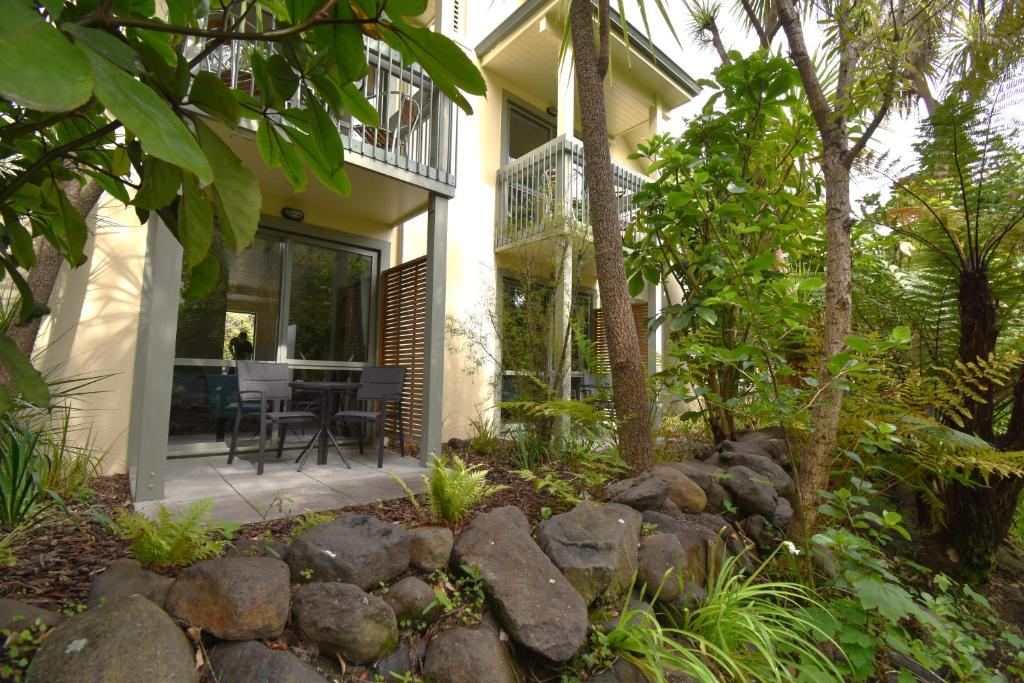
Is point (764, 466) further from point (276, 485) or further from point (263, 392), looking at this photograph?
point (263, 392)

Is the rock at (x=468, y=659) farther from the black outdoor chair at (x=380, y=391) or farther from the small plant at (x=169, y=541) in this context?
A: the black outdoor chair at (x=380, y=391)

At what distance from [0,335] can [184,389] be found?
4626mm

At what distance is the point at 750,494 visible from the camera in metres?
2.68

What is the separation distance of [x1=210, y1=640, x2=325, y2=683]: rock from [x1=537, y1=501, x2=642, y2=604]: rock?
0.96m

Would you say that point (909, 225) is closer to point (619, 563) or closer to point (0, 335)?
point (619, 563)

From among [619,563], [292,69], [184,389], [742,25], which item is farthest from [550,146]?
[292,69]

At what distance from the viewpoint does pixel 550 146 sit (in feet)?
19.2

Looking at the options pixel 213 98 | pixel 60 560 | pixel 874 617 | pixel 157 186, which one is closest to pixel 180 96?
pixel 213 98

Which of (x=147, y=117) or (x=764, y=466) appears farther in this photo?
(x=764, y=466)

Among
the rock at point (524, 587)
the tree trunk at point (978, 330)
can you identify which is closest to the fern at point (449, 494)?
the rock at point (524, 587)

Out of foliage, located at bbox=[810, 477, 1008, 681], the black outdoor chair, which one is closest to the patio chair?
→ the black outdoor chair

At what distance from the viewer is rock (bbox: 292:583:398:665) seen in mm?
1583

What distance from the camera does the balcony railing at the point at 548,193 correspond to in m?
4.91

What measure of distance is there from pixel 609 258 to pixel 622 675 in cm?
214
